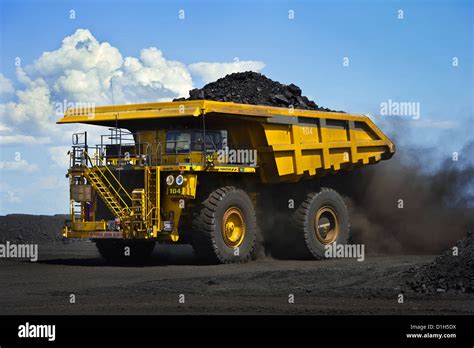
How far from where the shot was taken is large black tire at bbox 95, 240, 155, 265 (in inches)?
883

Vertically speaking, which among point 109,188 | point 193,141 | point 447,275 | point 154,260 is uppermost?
point 193,141

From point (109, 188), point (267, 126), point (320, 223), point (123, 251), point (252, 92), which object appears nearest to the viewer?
point (109, 188)

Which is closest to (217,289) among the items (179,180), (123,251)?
(179,180)

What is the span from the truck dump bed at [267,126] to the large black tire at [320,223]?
2.41ft

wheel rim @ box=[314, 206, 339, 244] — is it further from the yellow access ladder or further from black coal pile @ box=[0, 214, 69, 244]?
black coal pile @ box=[0, 214, 69, 244]

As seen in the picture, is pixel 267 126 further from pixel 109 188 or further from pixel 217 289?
pixel 217 289

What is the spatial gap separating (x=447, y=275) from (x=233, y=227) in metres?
6.92

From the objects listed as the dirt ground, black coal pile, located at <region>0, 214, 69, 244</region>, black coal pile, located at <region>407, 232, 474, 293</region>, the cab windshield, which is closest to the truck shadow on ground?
the dirt ground

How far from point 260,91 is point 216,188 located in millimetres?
5043

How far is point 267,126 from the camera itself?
71.4ft

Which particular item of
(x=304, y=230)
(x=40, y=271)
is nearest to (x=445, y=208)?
(x=304, y=230)

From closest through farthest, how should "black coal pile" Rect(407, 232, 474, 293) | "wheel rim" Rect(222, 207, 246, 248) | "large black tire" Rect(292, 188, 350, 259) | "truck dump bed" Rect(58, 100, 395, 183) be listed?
1. "black coal pile" Rect(407, 232, 474, 293)
2. "wheel rim" Rect(222, 207, 246, 248)
3. "truck dump bed" Rect(58, 100, 395, 183)
4. "large black tire" Rect(292, 188, 350, 259)

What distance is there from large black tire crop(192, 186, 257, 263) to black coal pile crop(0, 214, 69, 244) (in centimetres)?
1197

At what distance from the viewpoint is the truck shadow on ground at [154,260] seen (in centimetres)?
2156
